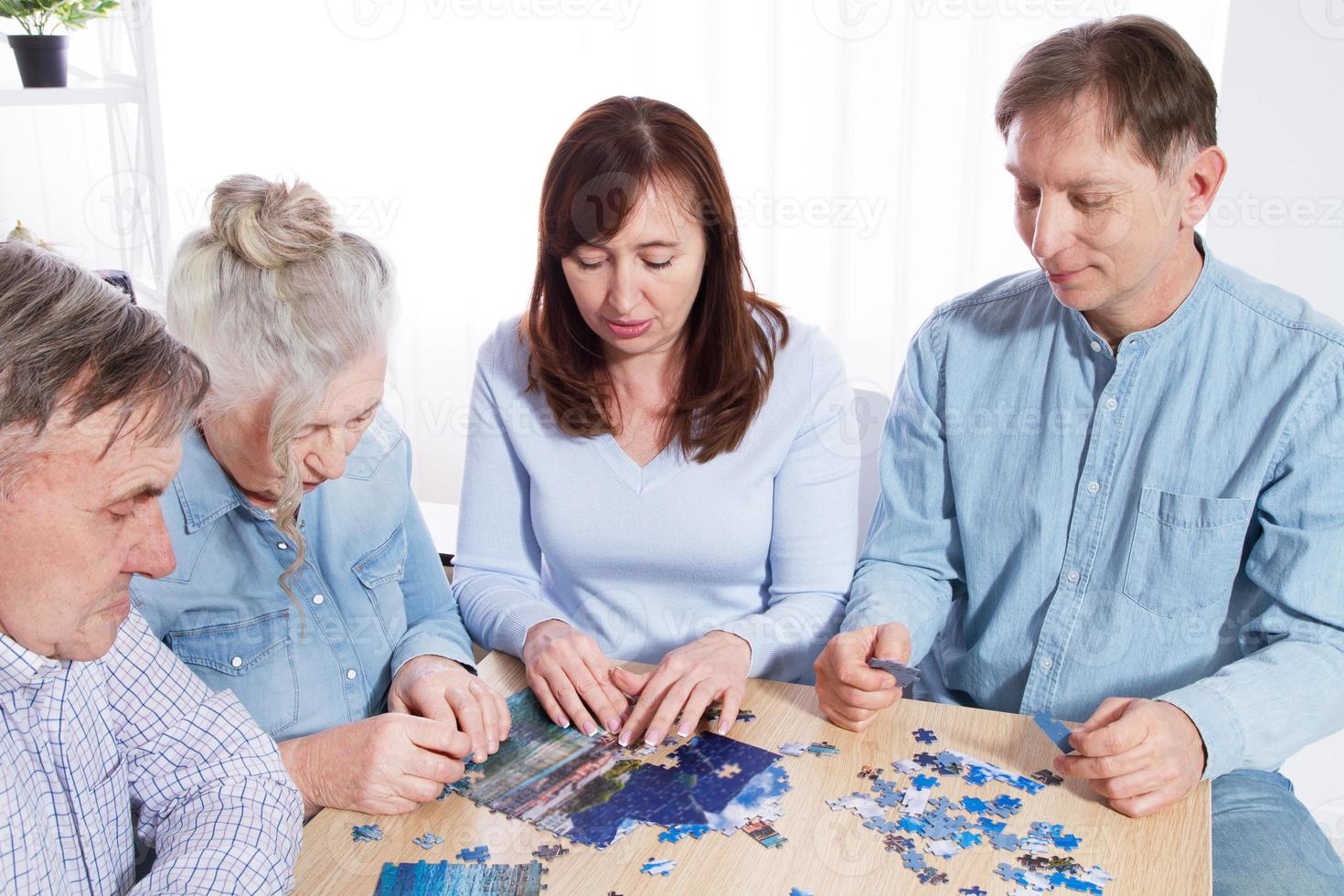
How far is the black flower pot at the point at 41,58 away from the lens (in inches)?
144

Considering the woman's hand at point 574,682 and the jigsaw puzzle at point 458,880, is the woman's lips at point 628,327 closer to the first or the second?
the woman's hand at point 574,682

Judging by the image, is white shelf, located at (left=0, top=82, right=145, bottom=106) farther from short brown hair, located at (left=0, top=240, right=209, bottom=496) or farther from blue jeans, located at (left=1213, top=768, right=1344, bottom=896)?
blue jeans, located at (left=1213, top=768, right=1344, bottom=896)

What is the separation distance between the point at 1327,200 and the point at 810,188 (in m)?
1.39

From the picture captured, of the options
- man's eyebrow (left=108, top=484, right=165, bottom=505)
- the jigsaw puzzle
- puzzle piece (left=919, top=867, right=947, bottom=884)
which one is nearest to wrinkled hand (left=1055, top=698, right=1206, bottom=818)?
puzzle piece (left=919, top=867, right=947, bottom=884)

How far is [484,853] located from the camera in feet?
4.87

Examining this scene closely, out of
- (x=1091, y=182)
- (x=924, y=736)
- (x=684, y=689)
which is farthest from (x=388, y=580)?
(x=1091, y=182)

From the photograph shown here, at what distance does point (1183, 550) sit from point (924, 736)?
60 cm

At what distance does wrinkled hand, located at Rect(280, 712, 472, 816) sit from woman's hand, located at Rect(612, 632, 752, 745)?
0.27 meters

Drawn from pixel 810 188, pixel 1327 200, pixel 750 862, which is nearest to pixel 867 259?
pixel 810 188

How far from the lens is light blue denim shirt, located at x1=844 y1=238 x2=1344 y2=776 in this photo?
1880mm

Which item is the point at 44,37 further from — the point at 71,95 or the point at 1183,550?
the point at 1183,550

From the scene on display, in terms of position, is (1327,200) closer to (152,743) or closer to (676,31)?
(676,31)

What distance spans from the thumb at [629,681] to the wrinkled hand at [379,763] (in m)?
0.28

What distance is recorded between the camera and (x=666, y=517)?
2223mm
